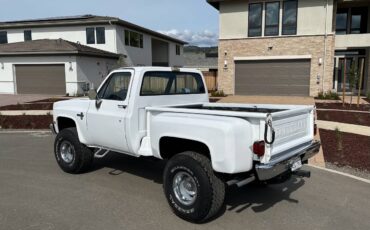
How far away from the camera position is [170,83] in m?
5.94

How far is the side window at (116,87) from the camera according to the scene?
17.9ft

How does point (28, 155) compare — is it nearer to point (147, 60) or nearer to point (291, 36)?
point (291, 36)

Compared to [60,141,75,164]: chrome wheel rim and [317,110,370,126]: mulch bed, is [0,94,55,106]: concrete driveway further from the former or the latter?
[317,110,370,126]: mulch bed

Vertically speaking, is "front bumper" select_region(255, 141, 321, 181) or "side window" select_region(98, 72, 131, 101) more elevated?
"side window" select_region(98, 72, 131, 101)

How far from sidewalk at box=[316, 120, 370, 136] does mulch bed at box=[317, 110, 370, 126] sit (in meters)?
0.68

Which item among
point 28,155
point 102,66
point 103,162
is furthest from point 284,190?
point 102,66

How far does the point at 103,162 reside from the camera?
23.7 feet

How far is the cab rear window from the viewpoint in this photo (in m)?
5.46

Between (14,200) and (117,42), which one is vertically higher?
(117,42)

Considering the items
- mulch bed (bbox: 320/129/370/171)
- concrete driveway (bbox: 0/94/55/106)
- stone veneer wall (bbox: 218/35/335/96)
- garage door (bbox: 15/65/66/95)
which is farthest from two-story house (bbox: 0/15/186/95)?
mulch bed (bbox: 320/129/370/171)

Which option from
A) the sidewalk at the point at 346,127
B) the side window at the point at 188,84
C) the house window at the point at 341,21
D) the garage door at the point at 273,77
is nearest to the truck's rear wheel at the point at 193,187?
the side window at the point at 188,84

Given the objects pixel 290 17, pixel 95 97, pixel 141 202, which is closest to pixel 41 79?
pixel 290 17

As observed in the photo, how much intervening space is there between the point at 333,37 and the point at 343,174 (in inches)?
651

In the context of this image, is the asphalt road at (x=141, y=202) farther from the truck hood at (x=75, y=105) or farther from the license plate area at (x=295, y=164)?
the truck hood at (x=75, y=105)
